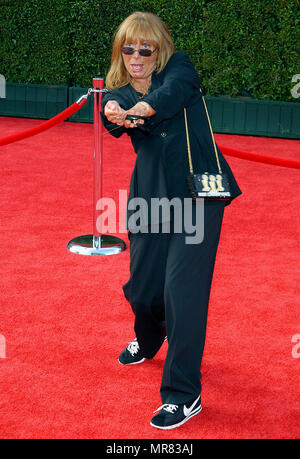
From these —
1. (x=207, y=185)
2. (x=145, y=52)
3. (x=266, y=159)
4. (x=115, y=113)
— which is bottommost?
(x=266, y=159)

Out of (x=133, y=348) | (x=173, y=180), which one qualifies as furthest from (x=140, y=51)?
(x=133, y=348)

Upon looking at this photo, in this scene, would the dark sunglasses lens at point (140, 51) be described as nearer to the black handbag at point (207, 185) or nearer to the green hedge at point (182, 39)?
the black handbag at point (207, 185)

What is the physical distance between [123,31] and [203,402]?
6.04 feet

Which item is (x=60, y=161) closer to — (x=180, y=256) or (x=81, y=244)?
(x=81, y=244)

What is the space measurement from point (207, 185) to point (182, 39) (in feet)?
30.2

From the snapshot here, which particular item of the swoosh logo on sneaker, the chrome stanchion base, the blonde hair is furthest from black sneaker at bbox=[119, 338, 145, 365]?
the chrome stanchion base

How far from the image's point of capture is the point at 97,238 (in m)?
6.02

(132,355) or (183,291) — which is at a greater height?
(183,291)

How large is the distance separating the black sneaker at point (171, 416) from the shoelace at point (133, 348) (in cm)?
60

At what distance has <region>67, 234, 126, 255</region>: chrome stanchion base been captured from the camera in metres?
5.93

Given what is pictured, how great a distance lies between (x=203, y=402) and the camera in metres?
3.61

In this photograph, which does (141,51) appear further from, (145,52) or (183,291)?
(183,291)

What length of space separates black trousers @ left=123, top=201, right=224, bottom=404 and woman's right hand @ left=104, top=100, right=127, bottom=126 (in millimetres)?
557

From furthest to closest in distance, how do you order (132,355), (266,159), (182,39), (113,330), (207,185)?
(182,39) → (266,159) → (113,330) → (132,355) → (207,185)
